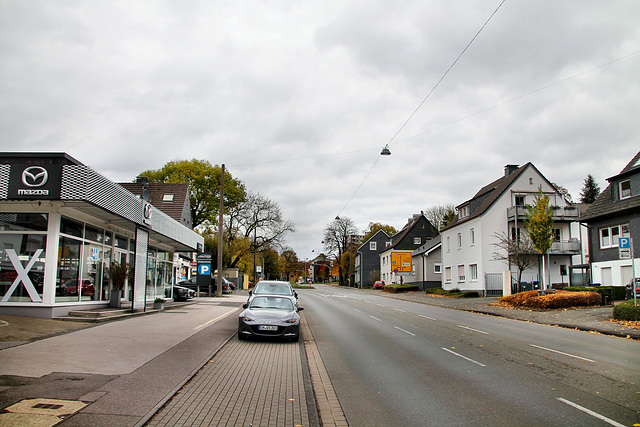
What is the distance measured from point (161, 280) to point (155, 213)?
320 inches

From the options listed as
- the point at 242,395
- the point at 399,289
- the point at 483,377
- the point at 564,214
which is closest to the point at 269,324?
the point at 242,395

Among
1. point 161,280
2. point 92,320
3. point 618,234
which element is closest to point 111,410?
point 92,320

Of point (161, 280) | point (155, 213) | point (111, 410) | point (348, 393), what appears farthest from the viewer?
point (161, 280)

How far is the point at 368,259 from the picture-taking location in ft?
285

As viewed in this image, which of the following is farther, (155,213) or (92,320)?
(155,213)

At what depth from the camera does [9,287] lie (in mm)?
14859

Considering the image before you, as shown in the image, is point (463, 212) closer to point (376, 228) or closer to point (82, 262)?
point (82, 262)

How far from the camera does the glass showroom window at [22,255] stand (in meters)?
14.9

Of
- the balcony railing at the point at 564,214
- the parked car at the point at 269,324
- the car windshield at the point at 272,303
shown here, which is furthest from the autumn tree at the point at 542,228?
the parked car at the point at 269,324

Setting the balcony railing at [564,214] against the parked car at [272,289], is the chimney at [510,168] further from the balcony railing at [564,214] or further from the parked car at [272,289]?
the parked car at [272,289]

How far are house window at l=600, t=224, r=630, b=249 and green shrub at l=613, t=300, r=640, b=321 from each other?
45.3ft

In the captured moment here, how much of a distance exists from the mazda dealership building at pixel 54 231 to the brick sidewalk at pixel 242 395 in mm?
7392

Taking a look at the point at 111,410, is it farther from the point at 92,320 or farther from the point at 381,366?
the point at 92,320

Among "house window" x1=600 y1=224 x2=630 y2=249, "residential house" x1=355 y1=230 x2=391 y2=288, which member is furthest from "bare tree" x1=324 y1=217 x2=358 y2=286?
"house window" x1=600 y1=224 x2=630 y2=249
